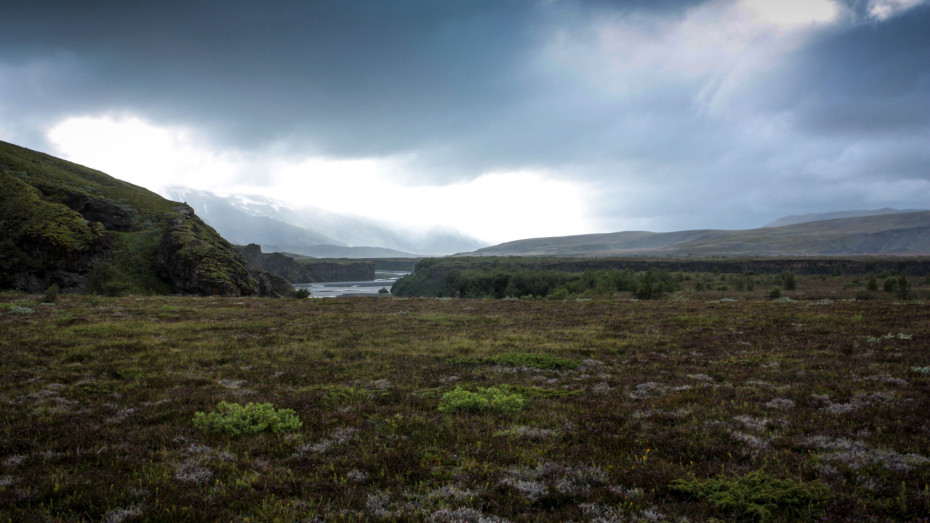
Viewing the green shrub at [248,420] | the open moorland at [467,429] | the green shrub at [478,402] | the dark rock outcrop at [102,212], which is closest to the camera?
the open moorland at [467,429]

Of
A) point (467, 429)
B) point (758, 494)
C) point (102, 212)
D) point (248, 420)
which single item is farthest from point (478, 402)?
point (102, 212)

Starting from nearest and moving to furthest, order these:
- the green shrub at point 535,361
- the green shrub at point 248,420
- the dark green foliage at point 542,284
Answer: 1. the green shrub at point 248,420
2. the green shrub at point 535,361
3. the dark green foliage at point 542,284

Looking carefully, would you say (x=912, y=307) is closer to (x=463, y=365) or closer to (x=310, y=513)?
(x=463, y=365)

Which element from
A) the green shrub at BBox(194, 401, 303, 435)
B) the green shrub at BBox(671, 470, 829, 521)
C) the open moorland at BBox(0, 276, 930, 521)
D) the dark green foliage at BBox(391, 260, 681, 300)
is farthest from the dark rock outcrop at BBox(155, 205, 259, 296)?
the green shrub at BBox(671, 470, 829, 521)

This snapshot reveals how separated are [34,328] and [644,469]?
28.8 meters

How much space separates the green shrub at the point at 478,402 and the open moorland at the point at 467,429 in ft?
0.20

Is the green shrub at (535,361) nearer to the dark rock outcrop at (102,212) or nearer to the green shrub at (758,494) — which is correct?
the green shrub at (758,494)

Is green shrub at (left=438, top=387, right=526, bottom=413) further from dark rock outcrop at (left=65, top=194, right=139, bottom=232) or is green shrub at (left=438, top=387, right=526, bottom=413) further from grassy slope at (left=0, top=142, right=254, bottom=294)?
dark rock outcrop at (left=65, top=194, right=139, bottom=232)

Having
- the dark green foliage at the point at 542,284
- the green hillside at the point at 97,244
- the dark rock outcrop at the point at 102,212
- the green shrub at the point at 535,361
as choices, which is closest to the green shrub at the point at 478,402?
the green shrub at the point at 535,361

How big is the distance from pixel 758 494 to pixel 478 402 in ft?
21.0

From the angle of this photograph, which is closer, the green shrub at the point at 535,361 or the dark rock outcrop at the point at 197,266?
the green shrub at the point at 535,361

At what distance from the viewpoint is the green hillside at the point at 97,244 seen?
51.0 metres

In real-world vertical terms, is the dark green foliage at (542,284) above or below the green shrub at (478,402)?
below

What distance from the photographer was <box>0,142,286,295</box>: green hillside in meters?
51.0
